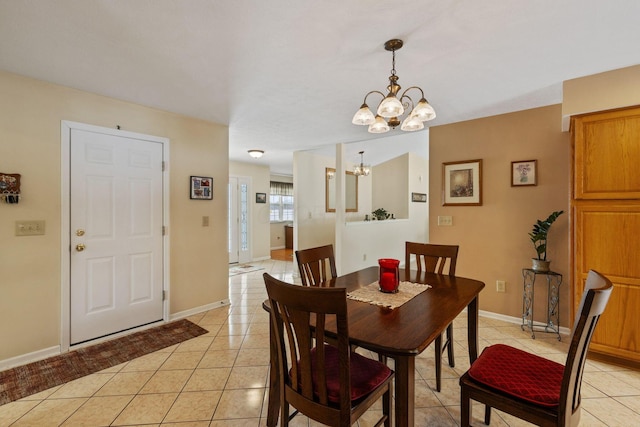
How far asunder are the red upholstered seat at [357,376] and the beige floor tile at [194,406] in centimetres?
89

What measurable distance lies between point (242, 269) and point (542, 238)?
15.9ft

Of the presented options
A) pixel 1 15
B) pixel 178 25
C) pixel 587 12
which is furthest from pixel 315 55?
pixel 1 15

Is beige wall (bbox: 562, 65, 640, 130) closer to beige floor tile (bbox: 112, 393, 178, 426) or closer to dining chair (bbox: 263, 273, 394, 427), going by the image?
dining chair (bbox: 263, 273, 394, 427)

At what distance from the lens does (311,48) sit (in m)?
1.88

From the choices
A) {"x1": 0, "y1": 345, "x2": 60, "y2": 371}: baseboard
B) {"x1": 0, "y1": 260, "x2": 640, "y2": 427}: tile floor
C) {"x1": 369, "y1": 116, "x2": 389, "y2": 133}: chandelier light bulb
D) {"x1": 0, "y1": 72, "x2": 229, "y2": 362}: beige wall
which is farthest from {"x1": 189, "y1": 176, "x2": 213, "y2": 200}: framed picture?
{"x1": 369, "y1": 116, "x2": 389, "y2": 133}: chandelier light bulb

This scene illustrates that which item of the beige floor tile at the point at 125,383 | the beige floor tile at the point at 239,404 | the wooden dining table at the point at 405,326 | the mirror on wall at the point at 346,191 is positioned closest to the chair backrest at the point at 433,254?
the wooden dining table at the point at 405,326

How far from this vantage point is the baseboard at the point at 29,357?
2178 millimetres

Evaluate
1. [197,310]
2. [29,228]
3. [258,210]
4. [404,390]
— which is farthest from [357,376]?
[258,210]

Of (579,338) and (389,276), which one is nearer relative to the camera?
(579,338)

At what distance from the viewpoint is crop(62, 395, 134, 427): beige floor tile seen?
1663 millimetres

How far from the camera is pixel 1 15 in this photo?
61.5 inches

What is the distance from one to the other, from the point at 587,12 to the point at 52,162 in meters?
3.88

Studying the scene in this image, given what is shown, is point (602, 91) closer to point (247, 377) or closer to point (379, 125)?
point (379, 125)

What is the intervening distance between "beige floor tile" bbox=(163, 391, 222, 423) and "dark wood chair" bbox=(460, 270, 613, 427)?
57.4 inches
